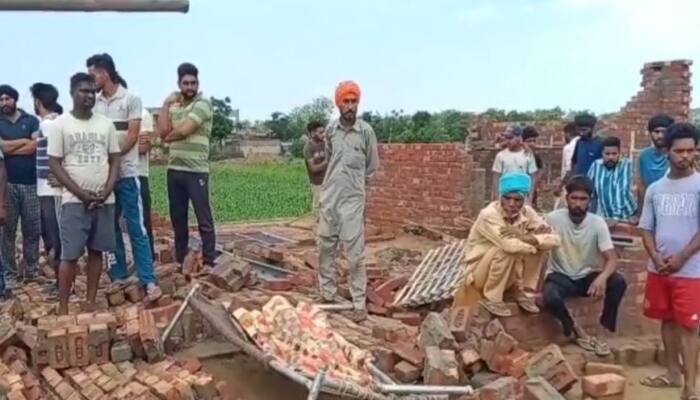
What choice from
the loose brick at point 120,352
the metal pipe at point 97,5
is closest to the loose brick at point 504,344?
the loose brick at point 120,352

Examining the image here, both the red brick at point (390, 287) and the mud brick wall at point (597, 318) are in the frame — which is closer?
the mud brick wall at point (597, 318)

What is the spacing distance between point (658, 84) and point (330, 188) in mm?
9395

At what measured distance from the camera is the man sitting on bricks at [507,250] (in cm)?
548

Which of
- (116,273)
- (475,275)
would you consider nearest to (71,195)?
(116,273)

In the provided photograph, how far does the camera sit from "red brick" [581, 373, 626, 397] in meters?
4.74

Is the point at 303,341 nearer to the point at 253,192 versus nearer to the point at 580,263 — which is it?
the point at 580,263

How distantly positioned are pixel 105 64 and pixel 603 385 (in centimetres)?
401

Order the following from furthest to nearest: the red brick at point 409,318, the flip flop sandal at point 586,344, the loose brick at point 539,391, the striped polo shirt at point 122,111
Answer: the striped polo shirt at point 122,111, the red brick at point 409,318, the flip flop sandal at point 586,344, the loose brick at point 539,391

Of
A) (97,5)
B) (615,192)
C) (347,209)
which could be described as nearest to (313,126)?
(347,209)

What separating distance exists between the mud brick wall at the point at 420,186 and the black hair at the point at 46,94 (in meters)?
6.03

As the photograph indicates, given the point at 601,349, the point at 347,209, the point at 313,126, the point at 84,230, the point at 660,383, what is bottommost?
the point at 660,383

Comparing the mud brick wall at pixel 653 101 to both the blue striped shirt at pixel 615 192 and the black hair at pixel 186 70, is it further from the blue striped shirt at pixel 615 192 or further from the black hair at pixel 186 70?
the black hair at pixel 186 70

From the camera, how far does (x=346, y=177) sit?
20.0 feet

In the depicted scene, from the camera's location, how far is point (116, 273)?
6.68 meters
